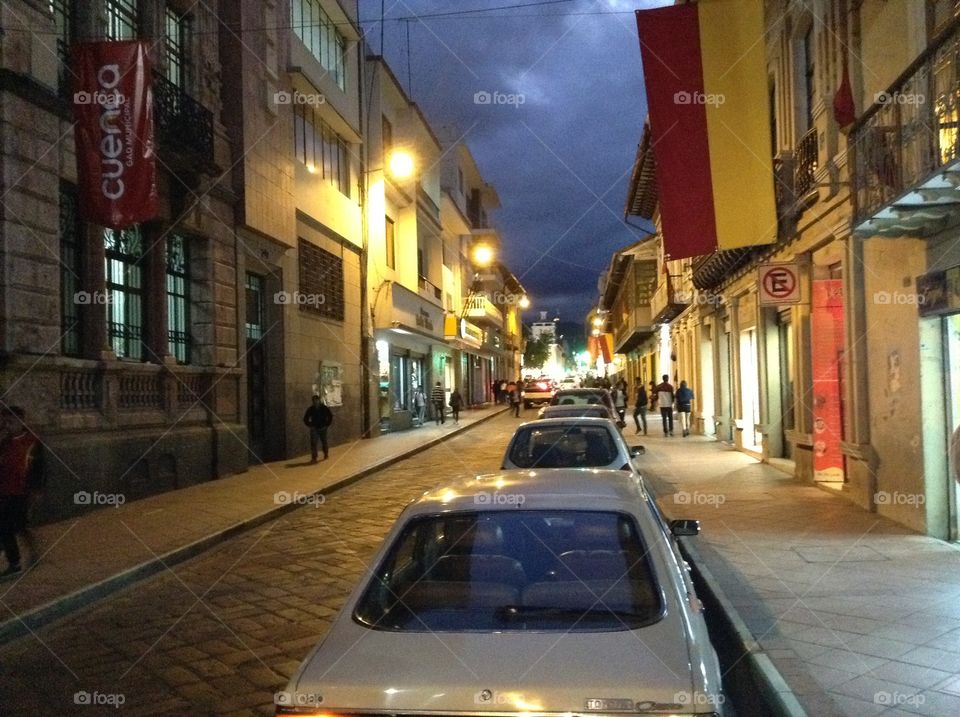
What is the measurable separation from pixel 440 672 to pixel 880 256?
951 cm

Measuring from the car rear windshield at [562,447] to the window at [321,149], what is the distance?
14.3m

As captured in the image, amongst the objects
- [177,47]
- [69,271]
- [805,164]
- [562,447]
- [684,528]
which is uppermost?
[177,47]

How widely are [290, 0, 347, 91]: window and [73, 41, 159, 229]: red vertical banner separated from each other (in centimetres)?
1033

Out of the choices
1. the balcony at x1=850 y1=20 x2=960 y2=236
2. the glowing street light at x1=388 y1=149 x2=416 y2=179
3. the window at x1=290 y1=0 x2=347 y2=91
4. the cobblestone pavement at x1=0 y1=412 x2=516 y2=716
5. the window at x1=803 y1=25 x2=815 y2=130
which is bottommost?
the cobblestone pavement at x1=0 y1=412 x2=516 y2=716

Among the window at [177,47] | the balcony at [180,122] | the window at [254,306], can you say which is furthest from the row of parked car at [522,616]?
the window at [254,306]

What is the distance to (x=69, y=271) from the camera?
1248cm

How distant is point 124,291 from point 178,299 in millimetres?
1919

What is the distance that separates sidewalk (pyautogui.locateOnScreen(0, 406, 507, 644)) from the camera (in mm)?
7695

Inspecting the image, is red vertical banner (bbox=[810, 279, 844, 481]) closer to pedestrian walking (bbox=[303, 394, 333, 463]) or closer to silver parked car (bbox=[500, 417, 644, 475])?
silver parked car (bbox=[500, 417, 644, 475])

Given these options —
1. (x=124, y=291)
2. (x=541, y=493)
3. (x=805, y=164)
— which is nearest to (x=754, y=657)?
(x=541, y=493)

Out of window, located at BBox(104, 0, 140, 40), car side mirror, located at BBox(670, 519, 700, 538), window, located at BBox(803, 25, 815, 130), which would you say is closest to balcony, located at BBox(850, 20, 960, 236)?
car side mirror, located at BBox(670, 519, 700, 538)

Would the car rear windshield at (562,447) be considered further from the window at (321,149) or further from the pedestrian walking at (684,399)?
the pedestrian walking at (684,399)

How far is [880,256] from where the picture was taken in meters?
10.6

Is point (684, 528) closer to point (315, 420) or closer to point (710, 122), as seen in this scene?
point (710, 122)
